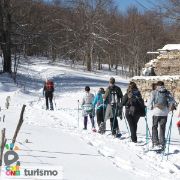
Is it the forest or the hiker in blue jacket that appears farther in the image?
the forest

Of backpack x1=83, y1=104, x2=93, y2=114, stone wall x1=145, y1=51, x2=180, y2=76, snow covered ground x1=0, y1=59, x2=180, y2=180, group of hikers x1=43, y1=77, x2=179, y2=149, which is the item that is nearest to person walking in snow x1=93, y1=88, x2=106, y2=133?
group of hikers x1=43, y1=77, x2=179, y2=149

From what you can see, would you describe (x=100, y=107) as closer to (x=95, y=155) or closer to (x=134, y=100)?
(x=134, y=100)

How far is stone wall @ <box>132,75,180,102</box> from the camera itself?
2459 cm

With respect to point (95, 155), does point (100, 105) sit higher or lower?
higher

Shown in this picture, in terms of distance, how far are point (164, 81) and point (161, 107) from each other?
543 inches

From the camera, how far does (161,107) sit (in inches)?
451

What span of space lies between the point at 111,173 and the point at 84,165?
57cm

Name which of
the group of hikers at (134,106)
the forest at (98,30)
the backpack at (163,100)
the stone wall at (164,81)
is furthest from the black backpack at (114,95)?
the forest at (98,30)

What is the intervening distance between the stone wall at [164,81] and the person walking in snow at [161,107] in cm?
1255

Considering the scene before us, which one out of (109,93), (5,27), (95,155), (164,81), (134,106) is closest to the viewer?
(95,155)

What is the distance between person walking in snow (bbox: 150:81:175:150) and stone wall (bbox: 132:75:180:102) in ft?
41.2

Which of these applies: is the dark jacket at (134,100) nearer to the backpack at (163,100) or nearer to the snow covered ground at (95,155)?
the backpack at (163,100)

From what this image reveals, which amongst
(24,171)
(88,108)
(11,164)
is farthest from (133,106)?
(24,171)

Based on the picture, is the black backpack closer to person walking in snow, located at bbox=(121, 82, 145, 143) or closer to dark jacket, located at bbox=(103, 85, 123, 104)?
dark jacket, located at bbox=(103, 85, 123, 104)
